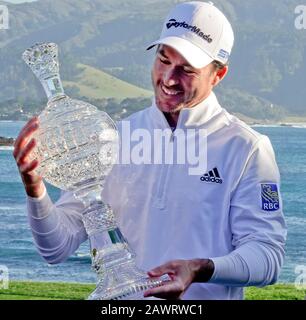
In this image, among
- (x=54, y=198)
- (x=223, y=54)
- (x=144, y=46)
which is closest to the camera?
(x=223, y=54)

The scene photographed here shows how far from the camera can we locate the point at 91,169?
1975 mm

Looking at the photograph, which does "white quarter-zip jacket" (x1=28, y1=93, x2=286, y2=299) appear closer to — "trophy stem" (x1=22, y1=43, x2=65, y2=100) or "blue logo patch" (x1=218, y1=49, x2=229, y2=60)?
"blue logo patch" (x1=218, y1=49, x2=229, y2=60)

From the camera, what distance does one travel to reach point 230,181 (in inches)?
82.1

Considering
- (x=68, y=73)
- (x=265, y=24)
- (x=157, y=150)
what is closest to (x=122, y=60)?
(x=68, y=73)

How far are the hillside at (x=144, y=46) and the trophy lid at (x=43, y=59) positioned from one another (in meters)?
28.9

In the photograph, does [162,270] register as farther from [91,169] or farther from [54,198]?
[54,198]

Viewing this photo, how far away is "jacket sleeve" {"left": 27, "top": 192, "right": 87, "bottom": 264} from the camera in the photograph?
2023 millimetres

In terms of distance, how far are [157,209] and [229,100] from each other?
101 ft

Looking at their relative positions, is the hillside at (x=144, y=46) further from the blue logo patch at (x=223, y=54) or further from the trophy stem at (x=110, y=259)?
the trophy stem at (x=110, y=259)

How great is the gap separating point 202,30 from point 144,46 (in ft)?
111

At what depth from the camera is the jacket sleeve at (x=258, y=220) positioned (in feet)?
6.53

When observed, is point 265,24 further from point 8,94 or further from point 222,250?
point 222,250

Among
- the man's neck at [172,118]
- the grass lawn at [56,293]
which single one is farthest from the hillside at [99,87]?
the man's neck at [172,118]

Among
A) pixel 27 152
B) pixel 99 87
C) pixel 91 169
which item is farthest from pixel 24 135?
pixel 99 87
